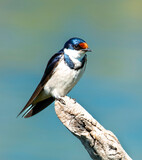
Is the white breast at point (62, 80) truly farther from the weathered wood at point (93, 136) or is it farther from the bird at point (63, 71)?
the weathered wood at point (93, 136)

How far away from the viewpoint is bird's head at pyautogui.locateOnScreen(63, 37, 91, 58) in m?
4.18

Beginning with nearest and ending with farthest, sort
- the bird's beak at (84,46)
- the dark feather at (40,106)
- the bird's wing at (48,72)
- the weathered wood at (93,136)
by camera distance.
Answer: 1. the weathered wood at (93,136)
2. the bird's beak at (84,46)
3. the bird's wing at (48,72)
4. the dark feather at (40,106)

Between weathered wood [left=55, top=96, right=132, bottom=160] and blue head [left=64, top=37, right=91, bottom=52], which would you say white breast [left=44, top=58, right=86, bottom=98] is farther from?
weathered wood [left=55, top=96, right=132, bottom=160]

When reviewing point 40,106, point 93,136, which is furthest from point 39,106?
point 93,136

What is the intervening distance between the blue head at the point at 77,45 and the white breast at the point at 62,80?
0.18 m

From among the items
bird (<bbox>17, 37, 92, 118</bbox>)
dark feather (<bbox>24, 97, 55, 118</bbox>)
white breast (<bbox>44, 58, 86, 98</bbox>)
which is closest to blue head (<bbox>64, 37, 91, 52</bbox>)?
bird (<bbox>17, 37, 92, 118</bbox>)

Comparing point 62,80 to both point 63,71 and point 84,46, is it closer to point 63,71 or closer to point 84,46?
point 63,71

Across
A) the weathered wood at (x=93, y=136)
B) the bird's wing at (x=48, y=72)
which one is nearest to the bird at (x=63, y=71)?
the bird's wing at (x=48, y=72)

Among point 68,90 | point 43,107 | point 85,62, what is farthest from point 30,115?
point 85,62

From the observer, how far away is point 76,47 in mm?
4230

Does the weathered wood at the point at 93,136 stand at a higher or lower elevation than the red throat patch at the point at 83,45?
lower

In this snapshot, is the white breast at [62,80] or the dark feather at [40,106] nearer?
the white breast at [62,80]

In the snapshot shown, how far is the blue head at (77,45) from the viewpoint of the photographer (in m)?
4.17

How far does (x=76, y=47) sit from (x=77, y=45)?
24mm
